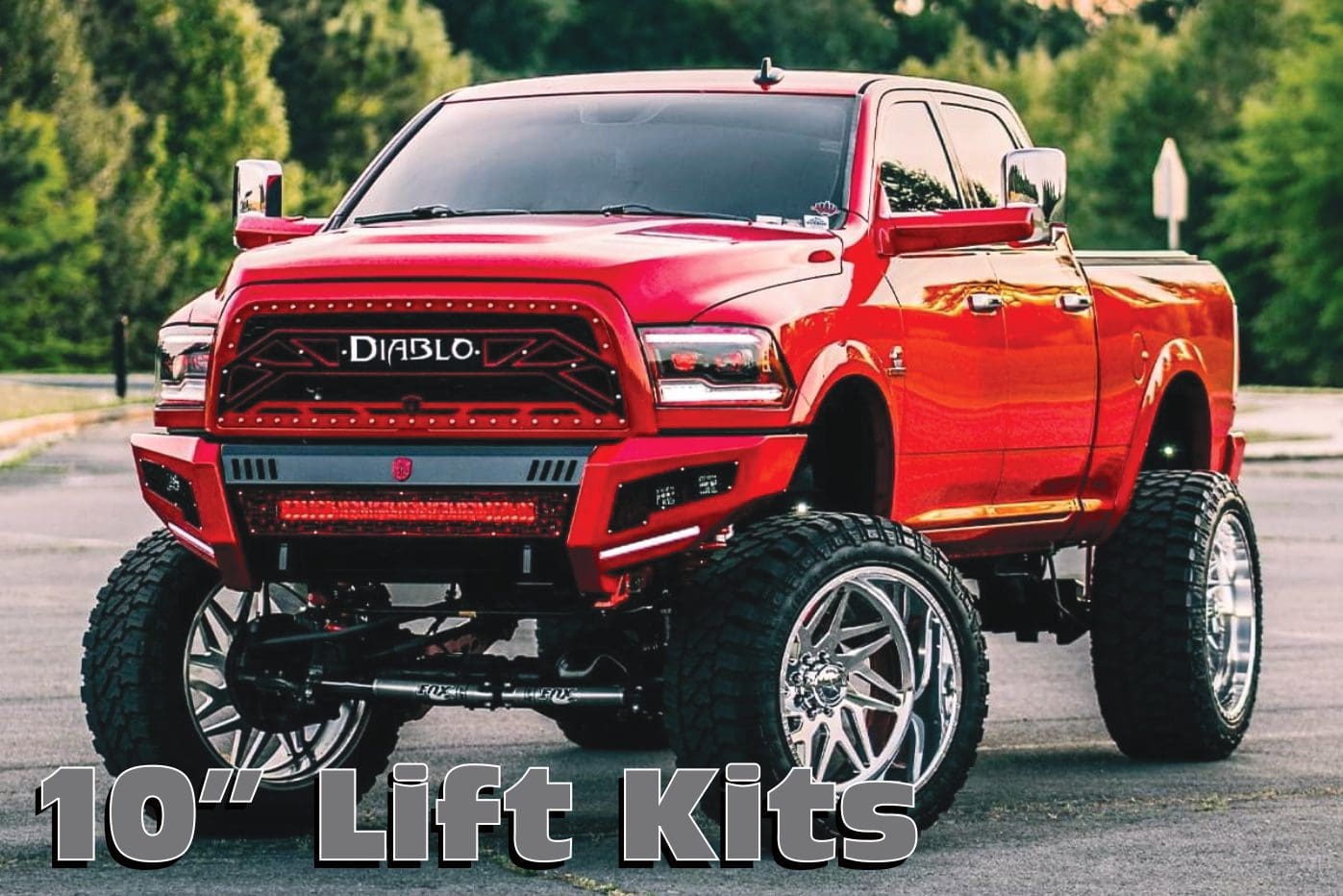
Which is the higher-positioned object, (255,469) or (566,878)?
(255,469)

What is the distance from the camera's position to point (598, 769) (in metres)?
A: 9.72

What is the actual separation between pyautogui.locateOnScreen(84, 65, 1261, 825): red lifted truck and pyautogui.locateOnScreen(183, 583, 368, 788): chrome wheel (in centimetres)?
1

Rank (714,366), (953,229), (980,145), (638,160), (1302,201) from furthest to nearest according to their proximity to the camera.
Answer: (1302,201) → (980,145) → (638,160) → (953,229) → (714,366)

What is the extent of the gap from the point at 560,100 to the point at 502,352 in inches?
74.8

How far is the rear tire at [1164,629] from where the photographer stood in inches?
389

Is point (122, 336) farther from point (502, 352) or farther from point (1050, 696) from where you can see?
point (502, 352)

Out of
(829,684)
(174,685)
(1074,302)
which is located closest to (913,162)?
(1074,302)

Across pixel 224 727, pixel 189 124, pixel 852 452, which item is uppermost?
pixel 852 452

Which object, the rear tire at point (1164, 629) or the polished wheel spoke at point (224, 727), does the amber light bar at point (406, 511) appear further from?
the rear tire at point (1164, 629)

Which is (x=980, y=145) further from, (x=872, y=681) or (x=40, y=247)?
(x=40, y=247)

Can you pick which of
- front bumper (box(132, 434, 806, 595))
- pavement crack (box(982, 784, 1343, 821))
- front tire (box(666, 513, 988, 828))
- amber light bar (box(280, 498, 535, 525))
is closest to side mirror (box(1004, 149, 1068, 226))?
front tire (box(666, 513, 988, 828))

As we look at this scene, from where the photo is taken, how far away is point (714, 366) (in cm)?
768

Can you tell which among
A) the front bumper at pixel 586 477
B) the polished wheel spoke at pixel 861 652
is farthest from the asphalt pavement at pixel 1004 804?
the front bumper at pixel 586 477

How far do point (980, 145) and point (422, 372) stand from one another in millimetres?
2737
